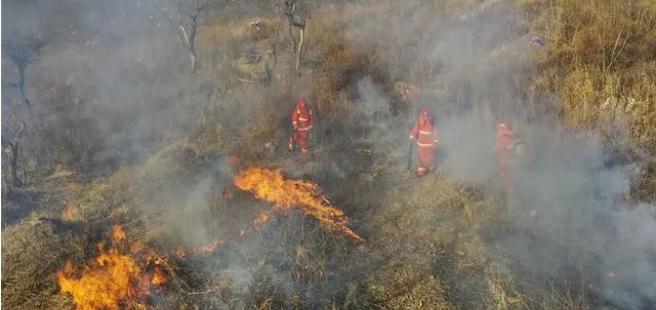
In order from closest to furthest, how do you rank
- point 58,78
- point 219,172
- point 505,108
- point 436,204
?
point 436,204, point 219,172, point 505,108, point 58,78

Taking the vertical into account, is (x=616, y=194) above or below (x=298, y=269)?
above

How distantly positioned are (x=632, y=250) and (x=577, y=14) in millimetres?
7477

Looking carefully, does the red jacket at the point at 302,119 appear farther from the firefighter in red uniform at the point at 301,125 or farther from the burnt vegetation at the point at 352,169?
the burnt vegetation at the point at 352,169

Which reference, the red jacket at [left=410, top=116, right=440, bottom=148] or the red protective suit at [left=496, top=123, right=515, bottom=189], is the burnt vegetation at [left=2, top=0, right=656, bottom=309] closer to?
the red protective suit at [left=496, top=123, right=515, bottom=189]

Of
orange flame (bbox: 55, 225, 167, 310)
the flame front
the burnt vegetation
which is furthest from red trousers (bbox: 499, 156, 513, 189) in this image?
the flame front

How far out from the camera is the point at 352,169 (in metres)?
9.65

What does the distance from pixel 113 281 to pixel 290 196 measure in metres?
2.81

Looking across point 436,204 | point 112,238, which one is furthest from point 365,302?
point 112,238

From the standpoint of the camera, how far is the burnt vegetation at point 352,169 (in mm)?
6910

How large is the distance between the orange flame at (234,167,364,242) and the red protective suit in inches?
101

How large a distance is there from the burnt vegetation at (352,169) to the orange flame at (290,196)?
1.9 inches

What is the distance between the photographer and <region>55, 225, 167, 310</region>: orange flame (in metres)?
6.75

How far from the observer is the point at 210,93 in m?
13.3

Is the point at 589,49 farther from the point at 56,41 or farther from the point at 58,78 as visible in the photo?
the point at 56,41
